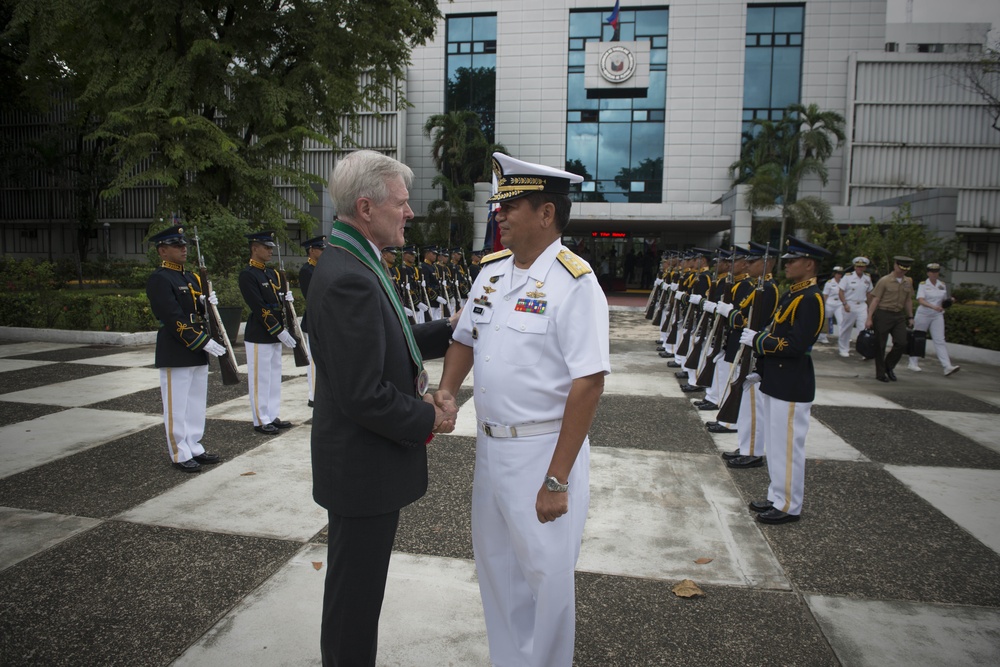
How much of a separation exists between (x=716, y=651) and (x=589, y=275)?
1879 millimetres

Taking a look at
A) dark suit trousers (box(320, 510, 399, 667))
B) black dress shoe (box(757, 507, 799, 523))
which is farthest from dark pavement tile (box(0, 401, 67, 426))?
black dress shoe (box(757, 507, 799, 523))

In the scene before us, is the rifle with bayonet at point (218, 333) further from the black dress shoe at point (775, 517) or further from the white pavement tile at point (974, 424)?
the white pavement tile at point (974, 424)

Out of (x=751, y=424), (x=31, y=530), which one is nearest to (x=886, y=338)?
(x=751, y=424)

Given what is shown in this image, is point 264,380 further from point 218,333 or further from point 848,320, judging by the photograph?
point 848,320

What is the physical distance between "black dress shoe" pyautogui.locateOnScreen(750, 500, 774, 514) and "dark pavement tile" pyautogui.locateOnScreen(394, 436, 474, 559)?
81.2 inches

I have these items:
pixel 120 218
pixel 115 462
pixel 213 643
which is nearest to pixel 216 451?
pixel 115 462

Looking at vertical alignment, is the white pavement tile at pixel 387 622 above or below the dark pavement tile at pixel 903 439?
below

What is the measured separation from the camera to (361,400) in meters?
1.94

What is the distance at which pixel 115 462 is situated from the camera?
207 inches

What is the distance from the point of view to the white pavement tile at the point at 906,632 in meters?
2.83

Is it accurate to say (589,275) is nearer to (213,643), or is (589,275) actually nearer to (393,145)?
(213,643)

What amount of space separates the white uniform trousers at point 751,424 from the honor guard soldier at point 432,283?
313 inches

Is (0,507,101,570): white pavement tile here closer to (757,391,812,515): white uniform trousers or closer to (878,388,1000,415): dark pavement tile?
(757,391,812,515): white uniform trousers

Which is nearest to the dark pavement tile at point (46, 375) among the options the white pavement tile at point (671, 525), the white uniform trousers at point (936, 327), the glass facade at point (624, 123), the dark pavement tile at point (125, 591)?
the dark pavement tile at point (125, 591)
